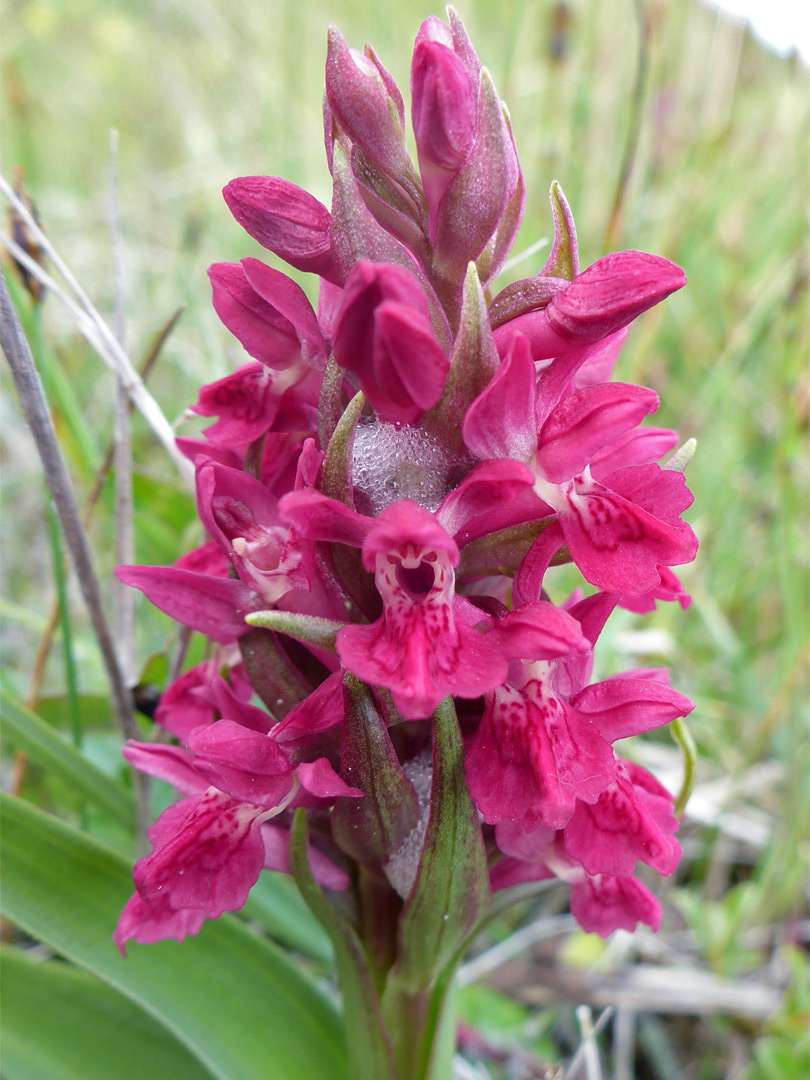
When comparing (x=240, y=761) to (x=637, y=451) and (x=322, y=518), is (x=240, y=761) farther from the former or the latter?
(x=637, y=451)

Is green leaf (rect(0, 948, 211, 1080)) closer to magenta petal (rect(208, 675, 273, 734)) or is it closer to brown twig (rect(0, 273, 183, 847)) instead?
brown twig (rect(0, 273, 183, 847))

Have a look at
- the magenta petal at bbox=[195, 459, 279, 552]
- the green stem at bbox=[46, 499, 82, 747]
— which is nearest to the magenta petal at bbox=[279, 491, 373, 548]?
the magenta petal at bbox=[195, 459, 279, 552]

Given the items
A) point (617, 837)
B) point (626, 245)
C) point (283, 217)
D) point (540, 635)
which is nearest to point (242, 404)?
point (283, 217)

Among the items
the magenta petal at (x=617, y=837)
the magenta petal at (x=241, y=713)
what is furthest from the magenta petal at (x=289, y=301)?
the magenta petal at (x=617, y=837)

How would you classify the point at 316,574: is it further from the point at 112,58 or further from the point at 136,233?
the point at 112,58

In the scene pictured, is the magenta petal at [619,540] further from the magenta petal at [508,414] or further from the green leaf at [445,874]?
the green leaf at [445,874]

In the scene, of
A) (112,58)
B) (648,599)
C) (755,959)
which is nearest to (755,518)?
(755,959)
